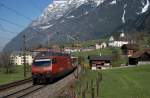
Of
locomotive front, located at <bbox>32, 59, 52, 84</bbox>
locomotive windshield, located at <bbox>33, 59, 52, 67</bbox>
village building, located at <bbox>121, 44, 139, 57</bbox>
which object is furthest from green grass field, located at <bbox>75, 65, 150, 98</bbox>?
village building, located at <bbox>121, 44, 139, 57</bbox>

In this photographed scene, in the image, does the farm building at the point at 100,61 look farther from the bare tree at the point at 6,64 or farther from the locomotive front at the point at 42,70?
the locomotive front at the point at 42,70

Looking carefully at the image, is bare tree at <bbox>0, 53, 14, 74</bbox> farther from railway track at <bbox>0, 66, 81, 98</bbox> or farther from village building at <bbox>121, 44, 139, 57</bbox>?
village building at <bbox>121, 44, 139, 57</bbox>

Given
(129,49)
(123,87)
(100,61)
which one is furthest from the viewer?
(129,49)

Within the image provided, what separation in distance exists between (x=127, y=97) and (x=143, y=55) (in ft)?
342

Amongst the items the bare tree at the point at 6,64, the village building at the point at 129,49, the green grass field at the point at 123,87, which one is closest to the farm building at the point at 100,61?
the bare tree at the point at 6,64

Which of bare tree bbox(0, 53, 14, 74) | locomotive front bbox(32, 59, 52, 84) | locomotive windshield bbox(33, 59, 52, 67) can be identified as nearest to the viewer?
locomotive front bbox(32, 59, 52, 84)

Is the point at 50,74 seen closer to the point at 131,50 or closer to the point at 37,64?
the point at 37,64

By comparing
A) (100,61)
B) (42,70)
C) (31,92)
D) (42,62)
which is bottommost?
(31,92)

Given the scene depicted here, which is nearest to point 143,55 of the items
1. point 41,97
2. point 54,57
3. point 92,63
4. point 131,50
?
point 92,63

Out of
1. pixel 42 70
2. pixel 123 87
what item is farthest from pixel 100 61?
pixel 123 87

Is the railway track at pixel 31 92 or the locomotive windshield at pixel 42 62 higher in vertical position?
the locomotive windshield at pixel 42 62

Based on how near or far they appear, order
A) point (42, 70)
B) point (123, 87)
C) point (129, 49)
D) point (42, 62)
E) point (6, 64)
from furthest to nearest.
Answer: point (129, 49), point (6, 64), point (42, 62), point (42, 70), point (123, 87)

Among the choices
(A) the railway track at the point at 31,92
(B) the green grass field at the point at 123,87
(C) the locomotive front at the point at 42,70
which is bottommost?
(A) the railway track at the point at 31,92

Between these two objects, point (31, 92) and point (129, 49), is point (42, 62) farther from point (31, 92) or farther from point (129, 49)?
point (129, 49)
